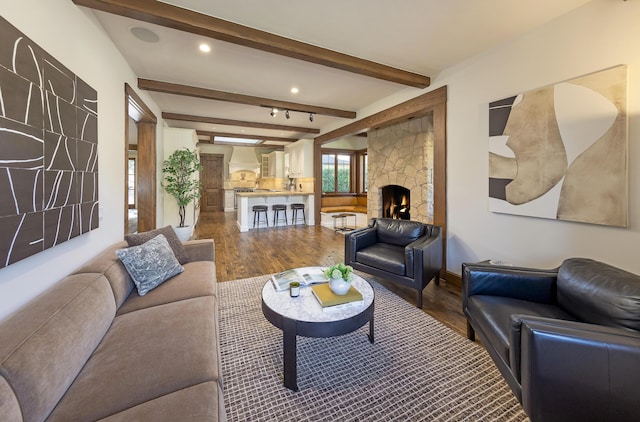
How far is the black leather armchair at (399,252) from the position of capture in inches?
105

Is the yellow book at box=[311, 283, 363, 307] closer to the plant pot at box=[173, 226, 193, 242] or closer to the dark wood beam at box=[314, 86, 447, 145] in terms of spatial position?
the dark wood beam at box=[314, 86, 447, 145]

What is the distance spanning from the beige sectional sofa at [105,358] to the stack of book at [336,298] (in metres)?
0.71

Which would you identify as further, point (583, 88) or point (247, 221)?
point (247, 221)

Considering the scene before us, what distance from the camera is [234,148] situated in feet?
33.8

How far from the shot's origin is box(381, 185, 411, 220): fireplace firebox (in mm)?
6316

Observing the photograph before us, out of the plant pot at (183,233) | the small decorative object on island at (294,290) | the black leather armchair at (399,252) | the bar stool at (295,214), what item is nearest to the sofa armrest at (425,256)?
the black leather armchair at (399,252)

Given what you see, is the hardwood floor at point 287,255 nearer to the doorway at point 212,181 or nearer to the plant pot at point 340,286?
the plant pot at point 340,286

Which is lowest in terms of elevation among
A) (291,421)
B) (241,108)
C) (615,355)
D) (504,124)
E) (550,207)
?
(291,421)

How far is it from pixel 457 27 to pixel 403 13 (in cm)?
61

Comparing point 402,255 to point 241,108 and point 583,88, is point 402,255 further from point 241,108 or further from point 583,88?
point 241,108

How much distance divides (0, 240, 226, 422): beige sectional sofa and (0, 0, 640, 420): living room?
1.20 ft

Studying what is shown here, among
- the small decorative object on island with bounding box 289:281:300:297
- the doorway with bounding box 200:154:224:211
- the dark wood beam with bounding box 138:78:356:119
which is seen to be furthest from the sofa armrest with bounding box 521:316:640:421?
the doorway with bounding box 200:154:224:211

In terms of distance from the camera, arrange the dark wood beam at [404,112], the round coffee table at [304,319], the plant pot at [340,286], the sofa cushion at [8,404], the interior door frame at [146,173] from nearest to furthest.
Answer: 1. the sofa cushion at [8,404]
2. the round coffee table at [304,319]
3. the plant pot at [340,286]
4. the dark wood beam at [404,112]
5. the interior door frame at [146,173]

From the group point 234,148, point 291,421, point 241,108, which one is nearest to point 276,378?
point 291,421
